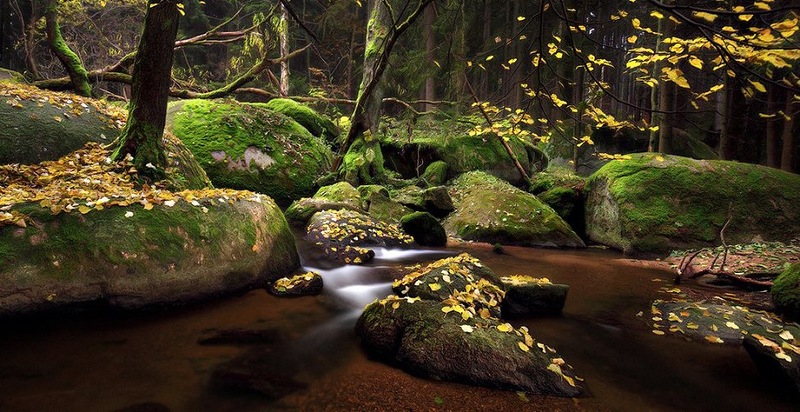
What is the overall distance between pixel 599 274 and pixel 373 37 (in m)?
9.31

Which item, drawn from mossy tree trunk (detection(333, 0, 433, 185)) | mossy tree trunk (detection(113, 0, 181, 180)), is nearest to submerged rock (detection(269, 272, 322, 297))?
mossy tree trunk (detection(113, 0, 181, 180))

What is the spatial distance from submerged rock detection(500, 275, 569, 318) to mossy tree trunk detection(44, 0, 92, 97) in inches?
395

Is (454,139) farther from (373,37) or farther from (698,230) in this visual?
(698,230)

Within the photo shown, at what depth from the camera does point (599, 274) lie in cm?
620

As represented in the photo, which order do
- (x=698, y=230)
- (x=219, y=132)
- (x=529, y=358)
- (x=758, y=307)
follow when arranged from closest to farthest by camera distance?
(x=529, y=358)
(x=758, y=307)
(x=698, y=230)
(x=219, y=132)

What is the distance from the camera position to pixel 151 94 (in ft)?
17.9

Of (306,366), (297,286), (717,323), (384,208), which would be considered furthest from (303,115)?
(717,323)

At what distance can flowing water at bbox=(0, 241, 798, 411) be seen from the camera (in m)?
2.58

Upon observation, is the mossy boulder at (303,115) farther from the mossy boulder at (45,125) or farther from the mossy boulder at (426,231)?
the mossy boulder at (45,125)

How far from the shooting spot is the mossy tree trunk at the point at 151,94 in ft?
17.1

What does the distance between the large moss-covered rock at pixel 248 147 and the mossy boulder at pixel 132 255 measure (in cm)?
490

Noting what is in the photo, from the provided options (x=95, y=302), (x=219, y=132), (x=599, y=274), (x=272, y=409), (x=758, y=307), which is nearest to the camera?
(x=272, y=409)

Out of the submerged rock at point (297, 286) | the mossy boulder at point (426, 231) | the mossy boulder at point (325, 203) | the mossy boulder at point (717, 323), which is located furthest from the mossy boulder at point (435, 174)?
the mossy boulder at point (717, 323)

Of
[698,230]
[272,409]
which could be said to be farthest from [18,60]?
[698,230]
